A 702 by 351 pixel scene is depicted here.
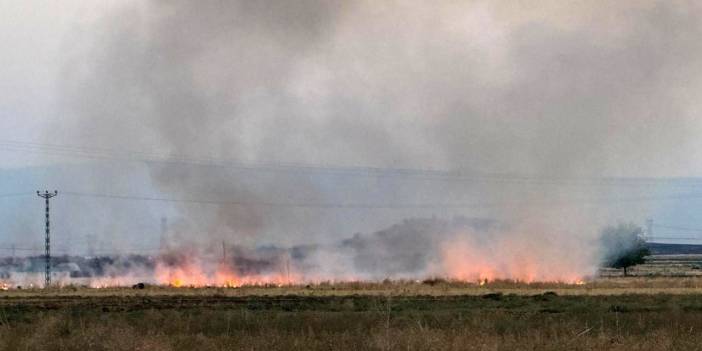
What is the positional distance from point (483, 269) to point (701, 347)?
87926 mm

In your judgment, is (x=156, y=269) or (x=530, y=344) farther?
(x=156, y=269)

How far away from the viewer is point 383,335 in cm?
1925

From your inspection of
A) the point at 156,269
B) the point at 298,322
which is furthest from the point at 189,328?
the point at 156,269

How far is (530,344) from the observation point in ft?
61.3

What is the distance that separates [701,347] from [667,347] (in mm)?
725

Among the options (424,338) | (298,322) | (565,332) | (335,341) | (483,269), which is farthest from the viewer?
(483,269)

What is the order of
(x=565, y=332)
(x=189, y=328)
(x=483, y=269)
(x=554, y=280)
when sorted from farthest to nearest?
(x=483, y=269), (x=554, y=280), (x=189, y=328), (x=565, y=332)

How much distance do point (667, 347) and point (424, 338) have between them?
4.83 m

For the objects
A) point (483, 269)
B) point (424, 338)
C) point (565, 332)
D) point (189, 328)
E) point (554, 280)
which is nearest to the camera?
point (424, 338)

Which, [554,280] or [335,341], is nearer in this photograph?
[335,341]

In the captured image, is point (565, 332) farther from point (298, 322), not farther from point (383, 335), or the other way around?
point (298, 322)

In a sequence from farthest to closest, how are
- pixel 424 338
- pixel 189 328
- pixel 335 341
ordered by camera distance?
1. pixel 189 328
2. pixel 335 341
3. pixel 424 338

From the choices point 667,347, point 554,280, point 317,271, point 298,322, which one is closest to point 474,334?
point 667,347

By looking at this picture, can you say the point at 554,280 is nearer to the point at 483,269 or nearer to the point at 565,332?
the point at 483,269
